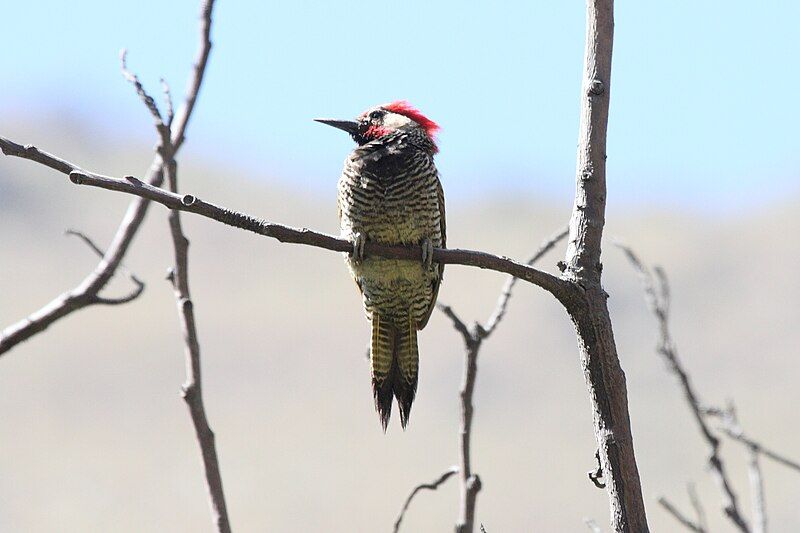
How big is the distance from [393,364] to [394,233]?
0.65 metres

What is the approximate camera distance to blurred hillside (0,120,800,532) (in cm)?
10244

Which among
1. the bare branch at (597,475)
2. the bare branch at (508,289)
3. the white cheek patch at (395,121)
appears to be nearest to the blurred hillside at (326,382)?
the white cheek patch at (395,121)

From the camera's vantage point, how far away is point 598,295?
3.51 m

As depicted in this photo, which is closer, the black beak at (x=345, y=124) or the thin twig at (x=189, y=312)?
the thin twig at (x=189, y=312)

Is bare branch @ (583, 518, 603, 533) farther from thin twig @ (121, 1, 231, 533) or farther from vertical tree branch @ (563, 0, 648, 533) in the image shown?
thin twig @ (121, 1, 231, 533)

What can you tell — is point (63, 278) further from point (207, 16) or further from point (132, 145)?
point (207, 16)

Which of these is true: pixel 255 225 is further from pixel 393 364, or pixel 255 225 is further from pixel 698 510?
pixel 393 364

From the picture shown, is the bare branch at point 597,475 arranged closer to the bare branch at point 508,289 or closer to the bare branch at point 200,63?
the bare branch at point 508,289

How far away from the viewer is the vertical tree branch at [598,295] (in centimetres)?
334

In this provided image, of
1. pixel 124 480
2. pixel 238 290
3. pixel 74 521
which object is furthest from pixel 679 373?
pixel 238 290

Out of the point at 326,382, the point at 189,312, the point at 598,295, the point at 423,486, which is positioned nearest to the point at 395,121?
the point at 423,486

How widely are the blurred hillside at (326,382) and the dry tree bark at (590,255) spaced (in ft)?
275

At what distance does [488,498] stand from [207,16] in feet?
323

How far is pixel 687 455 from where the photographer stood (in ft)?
319
